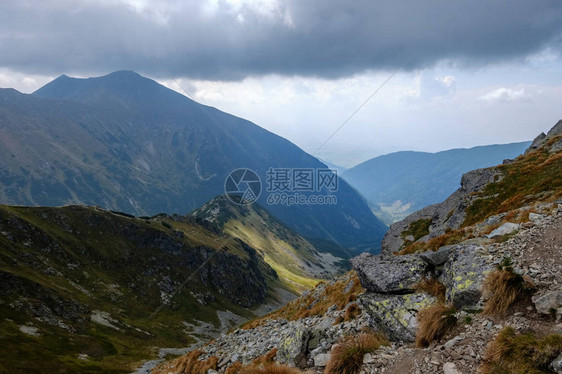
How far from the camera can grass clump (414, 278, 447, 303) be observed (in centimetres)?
1479

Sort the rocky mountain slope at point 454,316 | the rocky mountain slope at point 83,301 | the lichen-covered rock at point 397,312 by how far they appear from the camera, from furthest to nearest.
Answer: the rocky mountain slope at point 83,301
the lichen-covered rock at point 397,312
the rocky mountain slope at point 454,316

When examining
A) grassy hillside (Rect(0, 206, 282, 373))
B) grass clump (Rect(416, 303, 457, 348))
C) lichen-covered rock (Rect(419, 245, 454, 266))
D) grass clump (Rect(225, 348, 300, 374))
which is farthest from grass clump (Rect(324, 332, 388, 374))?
grassy hillside (Rect(0, 206, 282, 373))

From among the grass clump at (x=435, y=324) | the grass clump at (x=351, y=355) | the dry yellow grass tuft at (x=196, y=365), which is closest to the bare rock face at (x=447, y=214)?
the dry yellow grass tuft at (x=196, y=365)

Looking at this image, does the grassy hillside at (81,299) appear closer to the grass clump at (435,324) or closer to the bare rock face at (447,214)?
the bare rock face at (447,214)

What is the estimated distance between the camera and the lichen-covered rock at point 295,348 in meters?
16.1

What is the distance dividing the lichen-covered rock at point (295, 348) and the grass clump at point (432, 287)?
6445mm

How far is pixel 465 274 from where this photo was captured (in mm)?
13867

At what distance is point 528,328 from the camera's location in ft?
34.1

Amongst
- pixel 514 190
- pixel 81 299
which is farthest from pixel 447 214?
pixel 81 299

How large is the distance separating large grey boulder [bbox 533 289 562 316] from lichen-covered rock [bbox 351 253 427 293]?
5.79 metres

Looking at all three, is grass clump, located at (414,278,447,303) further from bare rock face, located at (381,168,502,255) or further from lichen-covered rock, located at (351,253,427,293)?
bare rock face, located at (381,168,502,255)

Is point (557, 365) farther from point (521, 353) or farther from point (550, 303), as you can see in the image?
point (550, 303)

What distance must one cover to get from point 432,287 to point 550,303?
211 inches

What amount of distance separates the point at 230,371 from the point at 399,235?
37355 millimetres
